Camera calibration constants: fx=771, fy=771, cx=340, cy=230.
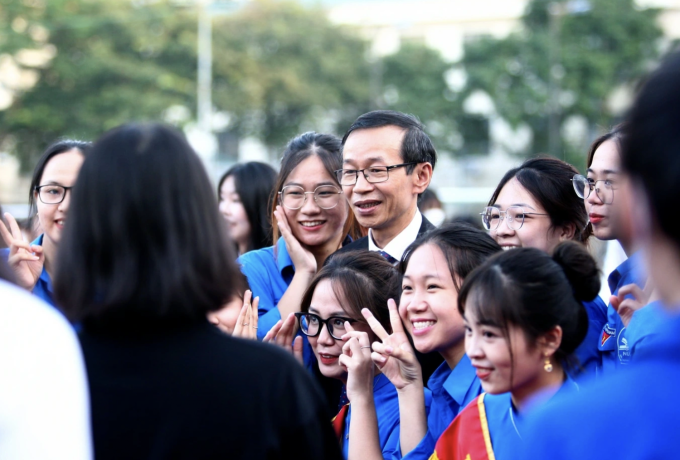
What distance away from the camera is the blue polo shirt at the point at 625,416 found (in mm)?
897

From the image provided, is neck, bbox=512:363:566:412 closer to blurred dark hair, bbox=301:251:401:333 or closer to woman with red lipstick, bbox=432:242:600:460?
woman with red lipstick, bbox=432:242:600:460

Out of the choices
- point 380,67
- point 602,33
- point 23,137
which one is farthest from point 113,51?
point 602,33

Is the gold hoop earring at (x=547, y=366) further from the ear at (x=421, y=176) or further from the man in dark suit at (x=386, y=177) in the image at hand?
the ear at (x=421, y=176)

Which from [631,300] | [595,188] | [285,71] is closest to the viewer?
[631,300]

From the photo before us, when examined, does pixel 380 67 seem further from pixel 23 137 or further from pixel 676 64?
pixel 676 64

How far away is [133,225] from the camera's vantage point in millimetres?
1428

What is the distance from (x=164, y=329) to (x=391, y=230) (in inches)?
79.6

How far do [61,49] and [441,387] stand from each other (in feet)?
79.5

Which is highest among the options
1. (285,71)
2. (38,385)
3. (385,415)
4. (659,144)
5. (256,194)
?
(285,71)

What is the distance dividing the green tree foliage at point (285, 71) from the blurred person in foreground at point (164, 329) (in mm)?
27272

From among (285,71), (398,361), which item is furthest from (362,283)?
(285,71)

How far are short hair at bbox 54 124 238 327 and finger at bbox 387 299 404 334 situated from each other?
43.6 inches

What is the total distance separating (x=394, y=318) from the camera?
2533 mm

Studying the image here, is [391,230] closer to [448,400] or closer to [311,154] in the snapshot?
[311,154]
